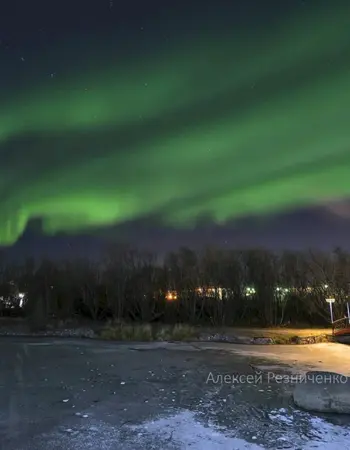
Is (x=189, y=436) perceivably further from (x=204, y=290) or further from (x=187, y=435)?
(x=204, y=290)

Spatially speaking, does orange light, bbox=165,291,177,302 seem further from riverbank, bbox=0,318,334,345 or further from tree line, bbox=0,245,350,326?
riverbank, bbox=0,318,334,345

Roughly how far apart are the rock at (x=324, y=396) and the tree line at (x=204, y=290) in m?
28.8

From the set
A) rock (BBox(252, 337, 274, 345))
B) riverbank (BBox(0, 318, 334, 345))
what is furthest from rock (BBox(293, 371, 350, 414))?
rock (BBox(252, 337, 274, 345))

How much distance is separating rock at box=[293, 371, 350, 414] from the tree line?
28794mm

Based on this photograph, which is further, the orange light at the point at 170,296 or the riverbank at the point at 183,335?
the orange light at the point at 170,296

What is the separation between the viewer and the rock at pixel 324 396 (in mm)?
8812

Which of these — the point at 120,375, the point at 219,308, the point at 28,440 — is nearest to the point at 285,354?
the point at 120,375

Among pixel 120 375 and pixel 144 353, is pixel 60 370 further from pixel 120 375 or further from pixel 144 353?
pixel 144 353

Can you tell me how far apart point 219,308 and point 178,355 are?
22.3 meters

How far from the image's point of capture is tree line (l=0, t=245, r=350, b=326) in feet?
130

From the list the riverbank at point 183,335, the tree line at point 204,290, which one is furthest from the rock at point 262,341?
the tree line at point 204,290

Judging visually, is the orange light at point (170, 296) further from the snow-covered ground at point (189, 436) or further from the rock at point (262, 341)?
the snow-covered ground at point (189, 436)

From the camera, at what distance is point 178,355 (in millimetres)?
18219

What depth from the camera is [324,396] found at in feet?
29.5
